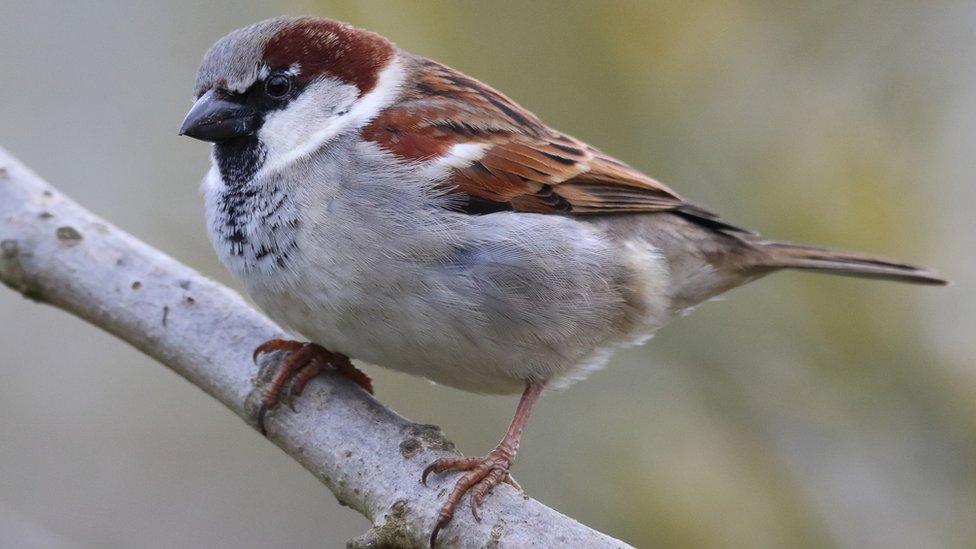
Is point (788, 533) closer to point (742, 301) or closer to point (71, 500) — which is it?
point (742, 301)

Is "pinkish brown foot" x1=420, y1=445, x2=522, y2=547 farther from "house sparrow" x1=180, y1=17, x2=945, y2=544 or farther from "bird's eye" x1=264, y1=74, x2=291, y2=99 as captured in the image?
"bird's eye" x1=264, y1=74, x2=291, y2=99

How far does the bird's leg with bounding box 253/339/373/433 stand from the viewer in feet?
8.63

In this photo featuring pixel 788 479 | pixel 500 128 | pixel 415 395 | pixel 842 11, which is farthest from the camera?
pixel 415 395

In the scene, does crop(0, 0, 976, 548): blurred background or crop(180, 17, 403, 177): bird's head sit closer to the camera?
crop(180, 17, 403, 177): bird's head

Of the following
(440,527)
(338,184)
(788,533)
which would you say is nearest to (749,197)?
(788,533)

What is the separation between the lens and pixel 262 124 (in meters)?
2.80

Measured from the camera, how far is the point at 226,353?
2748 mm

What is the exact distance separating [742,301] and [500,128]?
95 centimetres

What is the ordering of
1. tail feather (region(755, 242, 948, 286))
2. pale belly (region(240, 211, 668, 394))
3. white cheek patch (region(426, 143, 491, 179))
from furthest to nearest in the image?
tail feather (region(755, 242, 948, 286)), white cheek patch (region(426, 143, 491, 179)), pale belly (region(240, 211, 668, 394))

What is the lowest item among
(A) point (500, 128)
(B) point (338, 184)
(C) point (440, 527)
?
(C) point (440, 527)

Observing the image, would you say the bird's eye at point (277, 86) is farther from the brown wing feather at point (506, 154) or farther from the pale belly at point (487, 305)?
the pale belly at point (487, 305)

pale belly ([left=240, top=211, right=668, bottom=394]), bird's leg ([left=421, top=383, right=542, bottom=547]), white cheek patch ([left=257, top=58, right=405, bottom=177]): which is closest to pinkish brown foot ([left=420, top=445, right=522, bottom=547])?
bird's leg ([left=421, top=383, right=542, bottom=547])

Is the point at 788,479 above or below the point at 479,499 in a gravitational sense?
above

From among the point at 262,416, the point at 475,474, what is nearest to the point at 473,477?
the point at 475,474
